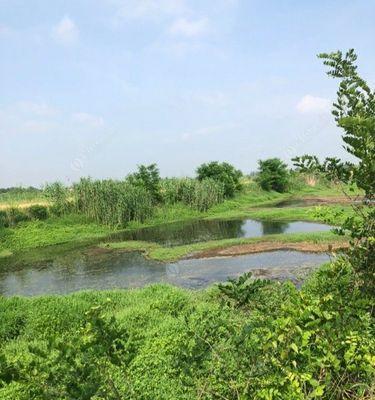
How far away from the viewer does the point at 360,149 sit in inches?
106

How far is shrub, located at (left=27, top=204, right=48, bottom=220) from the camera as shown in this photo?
28766mm

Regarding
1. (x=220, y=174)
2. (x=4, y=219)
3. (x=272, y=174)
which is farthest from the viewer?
(x=272, y=174)

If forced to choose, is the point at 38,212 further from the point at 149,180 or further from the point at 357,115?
the point at 357,115

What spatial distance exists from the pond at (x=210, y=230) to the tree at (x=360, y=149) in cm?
2070

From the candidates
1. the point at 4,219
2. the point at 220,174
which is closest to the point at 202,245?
the point at 4,219

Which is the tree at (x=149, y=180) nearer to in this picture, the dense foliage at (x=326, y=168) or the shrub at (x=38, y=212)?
the shrub at (x=38, y=212)

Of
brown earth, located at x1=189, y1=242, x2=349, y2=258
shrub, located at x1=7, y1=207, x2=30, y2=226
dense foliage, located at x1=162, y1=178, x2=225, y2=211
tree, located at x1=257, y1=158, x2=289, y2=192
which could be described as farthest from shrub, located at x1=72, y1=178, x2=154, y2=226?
tree, located at x1=257, y1=158, x2=289, y2=192

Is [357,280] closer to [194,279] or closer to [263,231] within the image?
[194,279]

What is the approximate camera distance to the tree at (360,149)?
2674mm

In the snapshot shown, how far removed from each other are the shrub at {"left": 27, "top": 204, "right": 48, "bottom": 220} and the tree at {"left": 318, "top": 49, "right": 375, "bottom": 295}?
28.4m

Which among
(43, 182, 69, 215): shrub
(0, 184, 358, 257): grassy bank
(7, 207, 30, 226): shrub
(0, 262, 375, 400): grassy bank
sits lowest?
(0, 184, 358, 257): grassy bank

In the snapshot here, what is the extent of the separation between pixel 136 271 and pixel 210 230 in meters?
11.3

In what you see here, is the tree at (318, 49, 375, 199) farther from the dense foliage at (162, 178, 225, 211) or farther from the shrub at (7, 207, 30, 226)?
the dense foliage at (162, 178, 225, 211)

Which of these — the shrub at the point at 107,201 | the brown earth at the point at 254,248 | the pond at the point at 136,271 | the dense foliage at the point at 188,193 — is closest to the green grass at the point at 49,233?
the shrub at the point at 107,201
